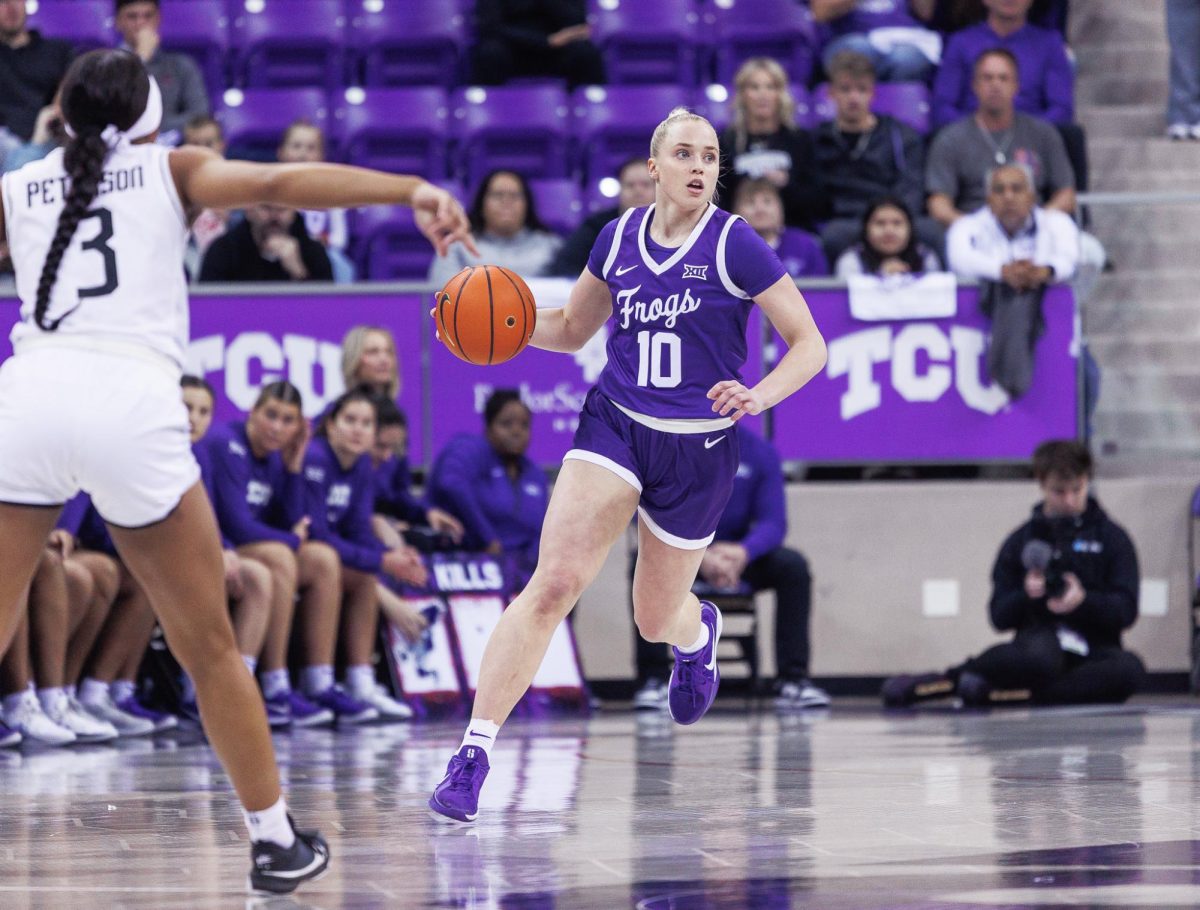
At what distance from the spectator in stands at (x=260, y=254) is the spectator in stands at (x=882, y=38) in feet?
13.8

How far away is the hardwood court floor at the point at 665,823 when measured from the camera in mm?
4332

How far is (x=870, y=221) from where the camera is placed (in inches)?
453

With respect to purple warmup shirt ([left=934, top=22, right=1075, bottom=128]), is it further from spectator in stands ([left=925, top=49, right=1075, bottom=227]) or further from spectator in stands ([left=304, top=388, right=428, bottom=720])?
spectator in stands ([left=304, top=388, right=428, bottom=720])

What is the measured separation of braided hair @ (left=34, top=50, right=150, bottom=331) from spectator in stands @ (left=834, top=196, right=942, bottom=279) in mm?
→ 7502

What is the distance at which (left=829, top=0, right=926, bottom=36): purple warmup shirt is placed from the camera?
14.0m

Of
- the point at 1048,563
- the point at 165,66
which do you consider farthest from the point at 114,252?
the point at 165,66

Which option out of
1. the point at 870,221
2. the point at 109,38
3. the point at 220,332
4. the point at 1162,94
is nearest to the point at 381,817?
the point at 220,332

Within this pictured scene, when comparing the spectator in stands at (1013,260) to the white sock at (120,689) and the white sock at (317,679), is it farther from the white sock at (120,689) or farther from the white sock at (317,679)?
the white sock at (120,689)

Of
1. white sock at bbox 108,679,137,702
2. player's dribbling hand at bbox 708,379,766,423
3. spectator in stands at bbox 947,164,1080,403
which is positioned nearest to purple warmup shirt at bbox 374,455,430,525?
white sock at bbox 108,679,137,702

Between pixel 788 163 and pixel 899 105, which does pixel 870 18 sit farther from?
pixel 788 163

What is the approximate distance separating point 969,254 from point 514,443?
114 inches

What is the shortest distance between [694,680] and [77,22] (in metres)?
8.88

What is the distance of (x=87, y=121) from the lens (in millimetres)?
4355

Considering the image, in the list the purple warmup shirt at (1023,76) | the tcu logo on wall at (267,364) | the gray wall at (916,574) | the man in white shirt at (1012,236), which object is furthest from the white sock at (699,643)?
the purple warmup shirt at (1023,76)
